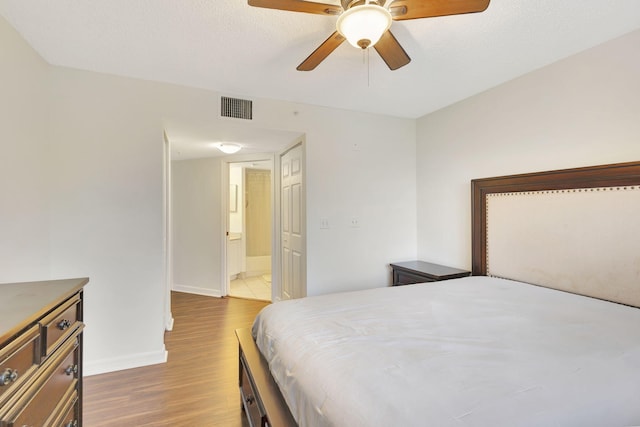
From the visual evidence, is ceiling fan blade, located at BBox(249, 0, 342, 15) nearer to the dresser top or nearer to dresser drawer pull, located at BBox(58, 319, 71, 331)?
Result: the dresser top

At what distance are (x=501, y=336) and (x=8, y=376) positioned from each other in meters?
1.77

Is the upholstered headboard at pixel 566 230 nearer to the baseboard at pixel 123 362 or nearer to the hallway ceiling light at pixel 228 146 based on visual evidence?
the hallway ceiling light at pixel 228 146

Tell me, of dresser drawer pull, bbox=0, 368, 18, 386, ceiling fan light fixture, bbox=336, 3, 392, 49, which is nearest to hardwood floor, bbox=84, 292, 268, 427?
dresser drawer pull, bbox=0, 368, 18, 386

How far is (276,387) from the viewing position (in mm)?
1335

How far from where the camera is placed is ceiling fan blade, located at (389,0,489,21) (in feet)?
4.24

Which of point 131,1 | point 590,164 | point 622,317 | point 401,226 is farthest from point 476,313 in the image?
point 131,1

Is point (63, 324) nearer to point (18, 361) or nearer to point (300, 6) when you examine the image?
point (18, 361)

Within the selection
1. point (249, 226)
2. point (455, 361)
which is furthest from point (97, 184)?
point (249, 226)

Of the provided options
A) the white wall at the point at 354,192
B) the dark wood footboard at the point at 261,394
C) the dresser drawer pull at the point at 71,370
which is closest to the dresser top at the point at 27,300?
the dresser drawer pull at the point at 71,370

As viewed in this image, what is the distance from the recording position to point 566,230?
2105 mm

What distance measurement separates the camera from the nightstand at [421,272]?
2797 mm

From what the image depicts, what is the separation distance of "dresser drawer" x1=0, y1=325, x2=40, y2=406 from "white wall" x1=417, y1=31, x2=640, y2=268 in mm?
3096

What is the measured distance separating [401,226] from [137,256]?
2.69 m

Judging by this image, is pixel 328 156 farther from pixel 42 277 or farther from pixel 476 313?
pixel 42 277
